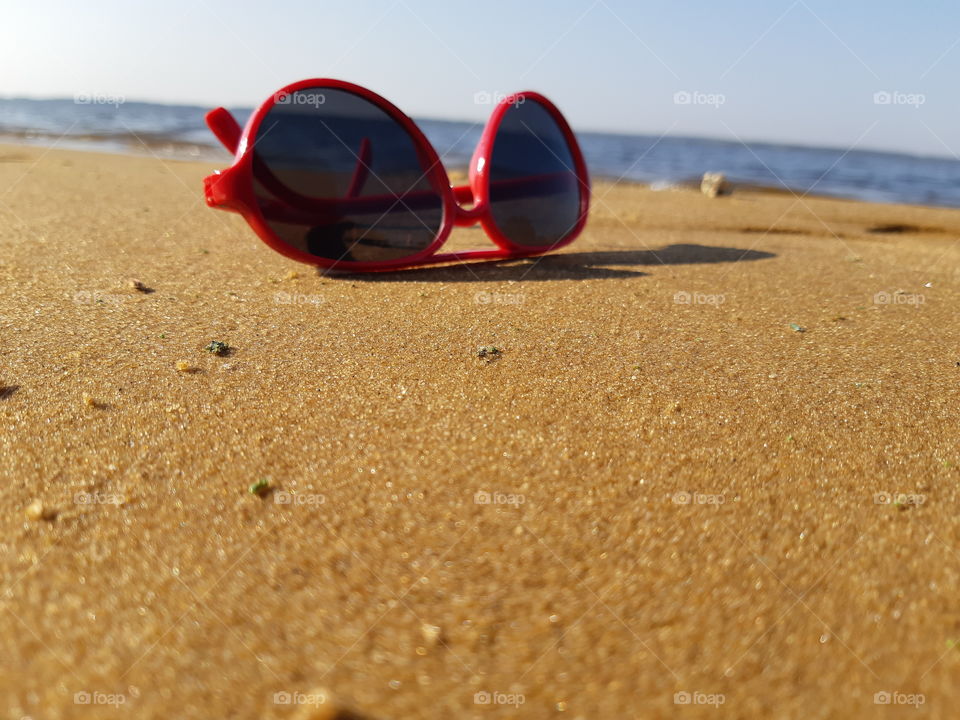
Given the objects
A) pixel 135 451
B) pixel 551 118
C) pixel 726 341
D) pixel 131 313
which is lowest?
pixel 131 313

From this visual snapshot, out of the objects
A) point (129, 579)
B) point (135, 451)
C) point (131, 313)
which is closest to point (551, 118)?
point (131, 313)

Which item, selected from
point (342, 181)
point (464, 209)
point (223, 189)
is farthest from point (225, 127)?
point (464, 209)

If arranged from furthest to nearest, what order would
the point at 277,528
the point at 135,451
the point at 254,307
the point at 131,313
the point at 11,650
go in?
1. the point at 254,307
2. the point at 131,313
3. the point at 135,451
4. the point at 277,528
5. the point at 11,650

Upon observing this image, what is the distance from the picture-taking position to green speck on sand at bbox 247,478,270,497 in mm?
1258

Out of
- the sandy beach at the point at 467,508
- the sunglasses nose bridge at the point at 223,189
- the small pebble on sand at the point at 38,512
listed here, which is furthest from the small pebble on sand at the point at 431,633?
the sunglasses nose bridge at the point at 223,189

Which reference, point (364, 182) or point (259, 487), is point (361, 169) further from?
point (259, 487)

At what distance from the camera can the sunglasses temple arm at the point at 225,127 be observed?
8.63ft

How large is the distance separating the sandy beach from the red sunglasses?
15.0 inches

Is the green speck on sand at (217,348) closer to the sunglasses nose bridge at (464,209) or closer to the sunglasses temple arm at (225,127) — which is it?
the sunglasses temple arm at (225,127)

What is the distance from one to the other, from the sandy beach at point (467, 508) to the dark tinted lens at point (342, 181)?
1.28ft

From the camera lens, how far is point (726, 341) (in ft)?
7.10

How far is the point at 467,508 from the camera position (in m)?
1.24

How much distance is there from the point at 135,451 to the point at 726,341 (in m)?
1.66

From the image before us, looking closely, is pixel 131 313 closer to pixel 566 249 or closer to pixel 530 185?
pixel 530 185
